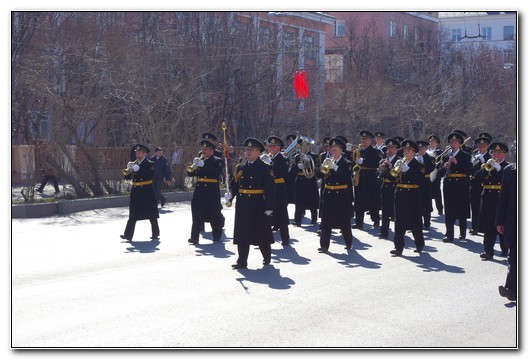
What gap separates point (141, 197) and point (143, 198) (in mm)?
42

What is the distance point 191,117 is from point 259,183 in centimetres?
1523

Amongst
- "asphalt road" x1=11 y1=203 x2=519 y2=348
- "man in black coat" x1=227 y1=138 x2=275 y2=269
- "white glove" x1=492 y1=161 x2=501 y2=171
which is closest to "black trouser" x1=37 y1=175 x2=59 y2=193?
"asphalt road" x1=11 y1=203 x2=519 y2=348

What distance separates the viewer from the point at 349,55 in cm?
3481

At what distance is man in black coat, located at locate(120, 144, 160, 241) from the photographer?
14.6m

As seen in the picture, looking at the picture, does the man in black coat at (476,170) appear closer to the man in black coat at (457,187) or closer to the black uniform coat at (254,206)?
the man in black coat at (457,187)

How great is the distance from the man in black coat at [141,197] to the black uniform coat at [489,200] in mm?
6008

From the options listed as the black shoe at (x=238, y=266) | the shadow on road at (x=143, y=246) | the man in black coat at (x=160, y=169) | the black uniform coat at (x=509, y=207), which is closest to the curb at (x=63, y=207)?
the man in black coat at (x=160, y=169)

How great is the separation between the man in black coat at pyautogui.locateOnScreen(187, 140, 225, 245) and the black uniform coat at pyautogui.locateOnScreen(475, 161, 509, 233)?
4.77 m

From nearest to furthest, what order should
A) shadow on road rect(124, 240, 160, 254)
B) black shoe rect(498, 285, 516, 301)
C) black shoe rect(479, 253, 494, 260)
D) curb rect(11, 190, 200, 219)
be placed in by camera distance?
black shoe rect(498, 285, 516, 301) < black shoe rect(479, 253, 494, 260) < shadow on road rect(124, 240, 160, 254) < curb rect(11, 190, 200, 219)

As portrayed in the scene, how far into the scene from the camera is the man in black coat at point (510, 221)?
8.83m

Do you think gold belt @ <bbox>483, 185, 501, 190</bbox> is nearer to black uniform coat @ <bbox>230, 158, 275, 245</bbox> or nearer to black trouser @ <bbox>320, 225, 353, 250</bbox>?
black trouser @ <bbox>320, 225, 353, 250</bbox>

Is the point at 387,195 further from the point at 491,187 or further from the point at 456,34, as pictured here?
the point at 456,34

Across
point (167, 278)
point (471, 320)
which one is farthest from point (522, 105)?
point (167, 278)

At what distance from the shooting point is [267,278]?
10867mm
